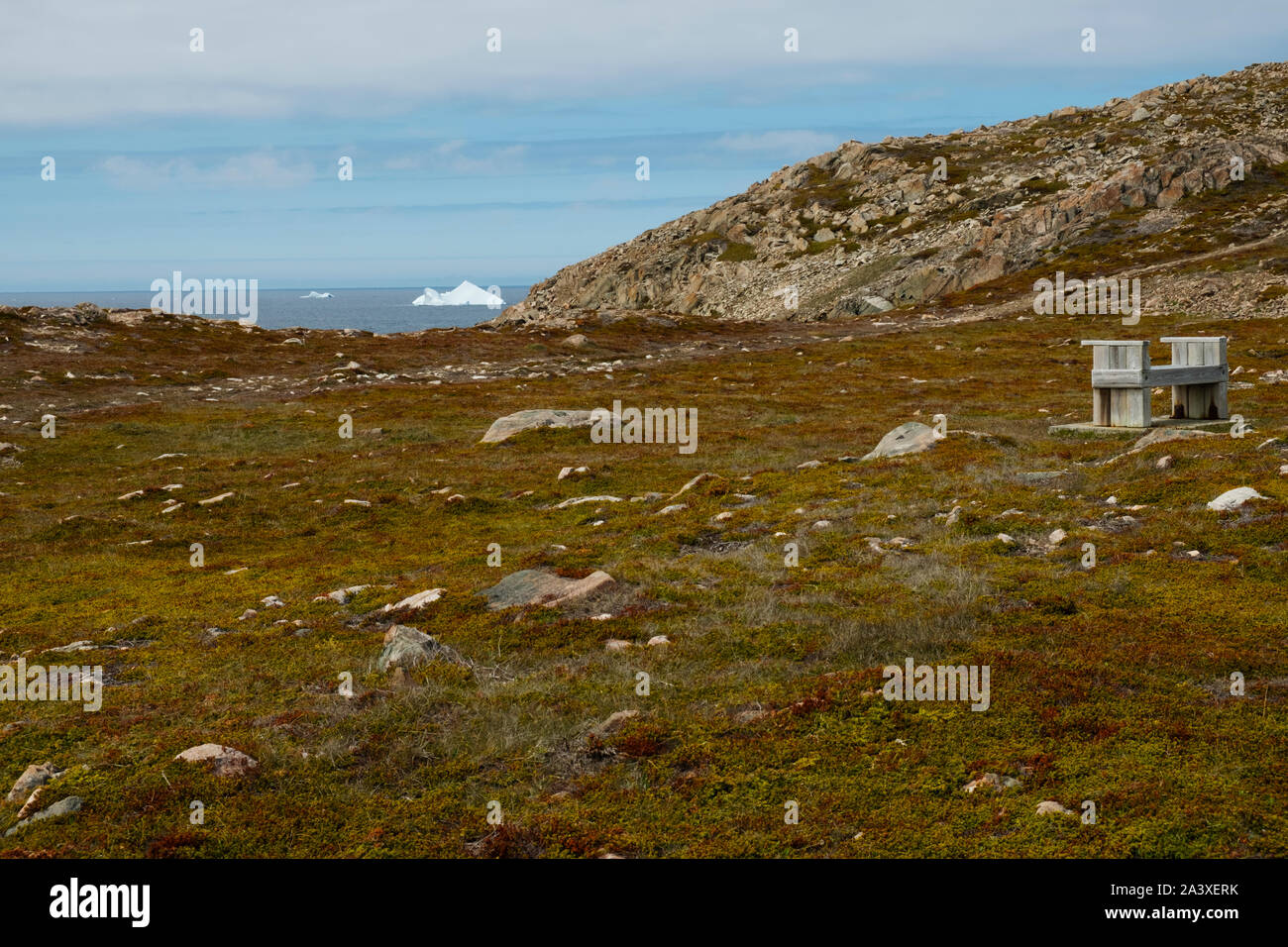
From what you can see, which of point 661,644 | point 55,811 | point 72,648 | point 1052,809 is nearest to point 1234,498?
point 661,644

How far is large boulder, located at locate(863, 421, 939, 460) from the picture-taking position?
89.7ft

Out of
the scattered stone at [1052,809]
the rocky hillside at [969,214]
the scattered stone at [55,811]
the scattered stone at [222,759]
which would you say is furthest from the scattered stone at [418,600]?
the rocky hillside at [969,214]

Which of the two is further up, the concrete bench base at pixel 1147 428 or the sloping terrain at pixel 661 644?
the concrete bench base at pixel 1147 428

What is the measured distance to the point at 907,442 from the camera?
1105 inches

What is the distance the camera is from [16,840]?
8758 mm

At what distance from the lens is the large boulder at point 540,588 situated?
15.4 meters

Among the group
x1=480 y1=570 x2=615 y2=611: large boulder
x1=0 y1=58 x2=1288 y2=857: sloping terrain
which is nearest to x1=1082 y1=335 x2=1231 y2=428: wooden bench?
x1=0 y1=58 x2=1288 y2=857: sloping terrain

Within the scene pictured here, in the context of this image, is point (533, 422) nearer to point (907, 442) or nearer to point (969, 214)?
point (907, 442)

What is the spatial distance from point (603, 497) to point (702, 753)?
1584cm

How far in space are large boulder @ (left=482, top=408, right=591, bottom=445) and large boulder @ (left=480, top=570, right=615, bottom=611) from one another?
875 inches

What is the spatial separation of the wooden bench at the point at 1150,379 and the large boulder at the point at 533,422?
19.2m

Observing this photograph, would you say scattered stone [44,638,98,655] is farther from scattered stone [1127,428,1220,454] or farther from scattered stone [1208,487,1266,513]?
scattered stone [1127,428,1220,454]

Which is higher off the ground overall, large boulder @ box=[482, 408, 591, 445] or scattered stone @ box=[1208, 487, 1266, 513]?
Result: large boulder @ box=[482, 408, 591, 445]

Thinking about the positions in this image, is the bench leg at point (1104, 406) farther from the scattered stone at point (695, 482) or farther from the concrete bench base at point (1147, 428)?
the scattered stone at point (695, 482)
